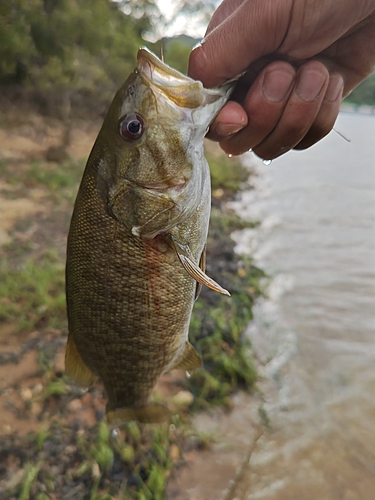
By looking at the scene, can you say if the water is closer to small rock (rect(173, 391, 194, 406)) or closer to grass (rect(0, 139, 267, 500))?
grass (rect(0, 139, 267, 500))

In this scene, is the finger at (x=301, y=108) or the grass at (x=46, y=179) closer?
the finger at (x=301, y=108)

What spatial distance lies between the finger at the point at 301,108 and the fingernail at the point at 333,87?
13 cm

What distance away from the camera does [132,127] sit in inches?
59.4

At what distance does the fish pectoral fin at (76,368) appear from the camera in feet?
6.22

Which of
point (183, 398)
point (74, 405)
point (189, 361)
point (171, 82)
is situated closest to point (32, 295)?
point (74, 405)

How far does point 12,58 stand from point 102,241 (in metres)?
11.0

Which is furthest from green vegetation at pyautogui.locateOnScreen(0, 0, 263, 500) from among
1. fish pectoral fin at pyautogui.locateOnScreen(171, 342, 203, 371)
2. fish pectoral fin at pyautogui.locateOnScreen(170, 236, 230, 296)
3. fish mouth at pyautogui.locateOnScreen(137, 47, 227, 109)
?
fish pectoral fin at pyautogui.locateOnScreen(170, 236, 230, 296)

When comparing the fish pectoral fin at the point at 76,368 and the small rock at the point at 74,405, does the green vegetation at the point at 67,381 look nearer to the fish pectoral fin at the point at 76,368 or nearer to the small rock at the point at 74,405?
the small rock at the point at 74,405

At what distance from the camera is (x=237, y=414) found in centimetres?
368

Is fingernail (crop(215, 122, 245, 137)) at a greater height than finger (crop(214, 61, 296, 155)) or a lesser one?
lesser

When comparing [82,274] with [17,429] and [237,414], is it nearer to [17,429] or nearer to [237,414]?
[17,429]

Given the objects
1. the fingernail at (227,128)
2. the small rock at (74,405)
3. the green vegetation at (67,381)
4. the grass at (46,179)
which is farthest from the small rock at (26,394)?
the grass at (46,179)

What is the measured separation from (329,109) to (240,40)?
57 cm

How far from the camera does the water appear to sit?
11.0ft
